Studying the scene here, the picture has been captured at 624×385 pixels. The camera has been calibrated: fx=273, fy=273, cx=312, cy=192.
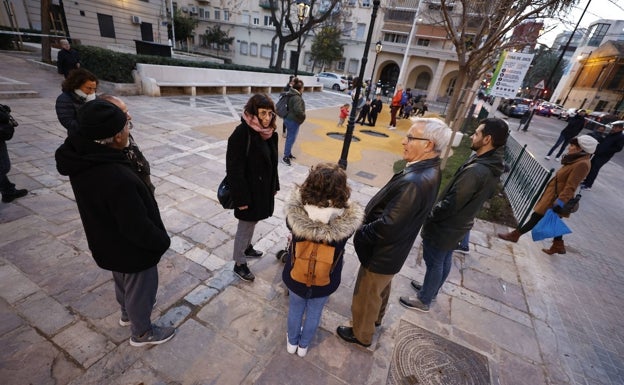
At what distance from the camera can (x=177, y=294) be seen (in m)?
2.89

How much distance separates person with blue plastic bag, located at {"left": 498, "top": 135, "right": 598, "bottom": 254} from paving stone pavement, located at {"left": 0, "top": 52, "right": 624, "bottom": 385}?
59 cm

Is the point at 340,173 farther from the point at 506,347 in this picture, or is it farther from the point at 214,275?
the point at 506,347

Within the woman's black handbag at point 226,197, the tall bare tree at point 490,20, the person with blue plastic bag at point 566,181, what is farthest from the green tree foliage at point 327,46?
the woman's black handbag at point 226,197

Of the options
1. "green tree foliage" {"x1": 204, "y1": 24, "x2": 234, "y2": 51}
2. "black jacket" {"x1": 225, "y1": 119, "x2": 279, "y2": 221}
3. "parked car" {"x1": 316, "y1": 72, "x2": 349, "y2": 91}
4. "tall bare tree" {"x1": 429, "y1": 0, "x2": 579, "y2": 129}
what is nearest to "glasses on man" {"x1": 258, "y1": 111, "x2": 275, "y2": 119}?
"black jacket" {"x1": 225, "y1": 119, "x2": 279, "y2": 221}

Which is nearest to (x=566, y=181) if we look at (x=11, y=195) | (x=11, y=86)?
(x=11, y=195)

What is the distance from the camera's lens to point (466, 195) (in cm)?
265

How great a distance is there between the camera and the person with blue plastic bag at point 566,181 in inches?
157

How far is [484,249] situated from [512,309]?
4.28ft

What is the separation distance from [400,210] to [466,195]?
1.12 meters

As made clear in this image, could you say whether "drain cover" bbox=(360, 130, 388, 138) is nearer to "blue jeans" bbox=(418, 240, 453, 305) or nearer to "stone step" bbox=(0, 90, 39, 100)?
"blue jeans" bbox=(418, 240, 453, 305)

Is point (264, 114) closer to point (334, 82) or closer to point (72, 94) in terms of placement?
point (72, 94)

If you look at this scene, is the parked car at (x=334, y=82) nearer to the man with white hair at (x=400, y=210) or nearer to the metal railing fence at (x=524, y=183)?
the metal railing fence at (x=524, y=183)

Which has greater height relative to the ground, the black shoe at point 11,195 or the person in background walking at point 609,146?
the person in background walking at point 609,146

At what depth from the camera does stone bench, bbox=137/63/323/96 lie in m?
11.3
